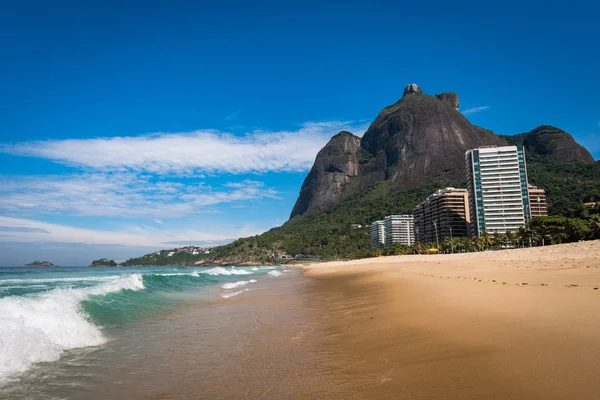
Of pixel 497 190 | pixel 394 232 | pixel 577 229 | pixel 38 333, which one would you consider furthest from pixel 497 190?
pixel 38 333

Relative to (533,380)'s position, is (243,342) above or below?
below

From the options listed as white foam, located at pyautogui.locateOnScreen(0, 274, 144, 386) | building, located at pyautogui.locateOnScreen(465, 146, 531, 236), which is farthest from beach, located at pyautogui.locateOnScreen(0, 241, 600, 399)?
building, located at pyautogui.locateOnScreen(465, 146, 531, 236)

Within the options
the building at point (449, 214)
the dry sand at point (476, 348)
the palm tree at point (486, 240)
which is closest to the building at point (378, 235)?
the building at point (449, 214)

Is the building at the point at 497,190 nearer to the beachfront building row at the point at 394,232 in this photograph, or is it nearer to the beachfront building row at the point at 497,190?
the beachfront building row at the point at 497,190

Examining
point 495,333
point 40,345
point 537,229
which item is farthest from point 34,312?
point 537,229

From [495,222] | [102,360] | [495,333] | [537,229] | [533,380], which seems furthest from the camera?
[495,222]

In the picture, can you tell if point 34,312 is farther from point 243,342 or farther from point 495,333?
point 495,333
